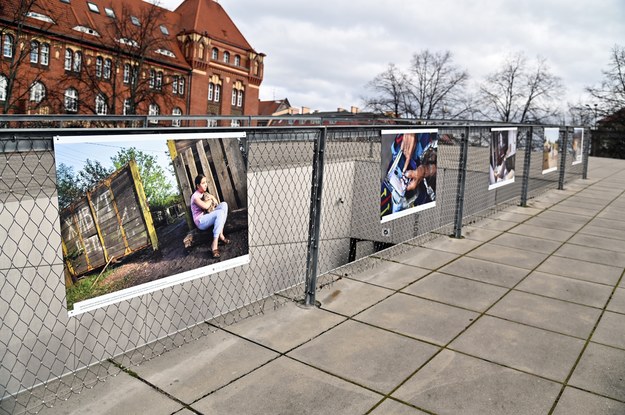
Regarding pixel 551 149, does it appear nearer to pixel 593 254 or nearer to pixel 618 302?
pixel 593 254

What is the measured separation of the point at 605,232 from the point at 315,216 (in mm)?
5840

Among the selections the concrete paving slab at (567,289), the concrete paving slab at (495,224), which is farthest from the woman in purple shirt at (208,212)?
the concrete paving slab at (495,224)

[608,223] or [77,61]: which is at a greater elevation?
[77,61]

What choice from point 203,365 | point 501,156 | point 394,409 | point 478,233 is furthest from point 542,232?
point 203,365

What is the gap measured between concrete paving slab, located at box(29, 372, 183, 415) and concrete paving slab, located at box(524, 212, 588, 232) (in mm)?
7024

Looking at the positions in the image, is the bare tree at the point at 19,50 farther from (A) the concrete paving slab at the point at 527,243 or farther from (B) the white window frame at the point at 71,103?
(A) the concrete paving slab at the point at 527,243

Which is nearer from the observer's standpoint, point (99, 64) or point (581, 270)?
point (581, 270)

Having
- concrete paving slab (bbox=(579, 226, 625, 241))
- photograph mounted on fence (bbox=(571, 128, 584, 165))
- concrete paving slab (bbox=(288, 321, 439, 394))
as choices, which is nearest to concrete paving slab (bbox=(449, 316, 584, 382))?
concrete paving slab (bbox=(288, 321, 439, 394))

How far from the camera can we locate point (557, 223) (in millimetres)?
8523

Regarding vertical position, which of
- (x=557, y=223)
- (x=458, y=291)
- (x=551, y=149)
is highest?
(x=551, y=149)

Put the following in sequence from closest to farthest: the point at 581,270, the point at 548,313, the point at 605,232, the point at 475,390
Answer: the point at 475,390
the point at 548,313
the point at 581,270
the point at 605,232

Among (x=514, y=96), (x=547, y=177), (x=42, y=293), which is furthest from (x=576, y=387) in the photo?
(x=514, y=96)

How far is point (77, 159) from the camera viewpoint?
108 inches

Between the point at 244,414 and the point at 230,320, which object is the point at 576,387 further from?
the point at 230,320
